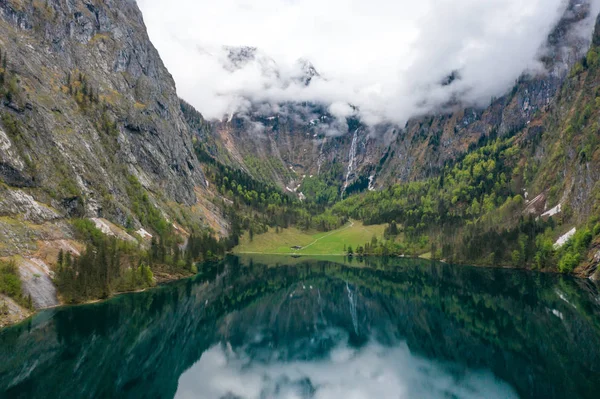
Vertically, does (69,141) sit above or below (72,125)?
below

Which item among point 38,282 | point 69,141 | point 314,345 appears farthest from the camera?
point 69,141

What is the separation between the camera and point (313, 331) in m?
67.0

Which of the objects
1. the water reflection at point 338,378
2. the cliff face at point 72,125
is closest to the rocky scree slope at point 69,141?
the cliff face at point 72,125

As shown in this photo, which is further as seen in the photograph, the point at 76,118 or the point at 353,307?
the point at 76,118

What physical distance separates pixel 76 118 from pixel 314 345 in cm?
11795

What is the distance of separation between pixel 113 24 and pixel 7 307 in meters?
178

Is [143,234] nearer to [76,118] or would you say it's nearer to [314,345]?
[76,118]

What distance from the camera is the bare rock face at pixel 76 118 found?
100031mm

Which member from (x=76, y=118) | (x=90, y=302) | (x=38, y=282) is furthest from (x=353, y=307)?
(x=76, y=118)

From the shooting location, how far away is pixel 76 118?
133 metres

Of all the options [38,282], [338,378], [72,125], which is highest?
[72,125]

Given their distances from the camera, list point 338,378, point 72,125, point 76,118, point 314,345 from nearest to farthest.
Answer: point 338,378
point 314,345
point 72,125
point 76,118

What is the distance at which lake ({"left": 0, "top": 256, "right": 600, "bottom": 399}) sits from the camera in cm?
4050

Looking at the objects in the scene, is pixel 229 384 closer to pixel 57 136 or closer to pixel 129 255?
pixel 129 255
